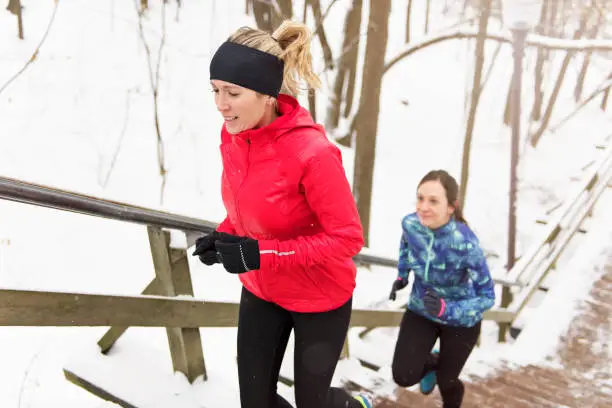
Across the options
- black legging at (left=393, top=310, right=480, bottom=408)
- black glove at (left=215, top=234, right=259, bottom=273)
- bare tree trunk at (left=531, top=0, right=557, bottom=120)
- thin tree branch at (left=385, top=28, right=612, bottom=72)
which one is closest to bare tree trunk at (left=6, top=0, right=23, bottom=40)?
thin tree branch at (left=385, top=28, right=612, bottom=72)

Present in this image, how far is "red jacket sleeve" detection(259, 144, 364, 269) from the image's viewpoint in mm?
1963

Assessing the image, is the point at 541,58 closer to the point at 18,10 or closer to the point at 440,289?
the point at 18,10

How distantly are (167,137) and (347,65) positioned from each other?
14.2 ft

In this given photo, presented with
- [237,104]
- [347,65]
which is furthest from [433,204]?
[347,65]

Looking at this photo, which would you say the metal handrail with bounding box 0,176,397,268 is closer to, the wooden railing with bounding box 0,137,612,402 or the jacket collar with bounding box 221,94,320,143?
the wooden railing with bounding box 0,137,612,402

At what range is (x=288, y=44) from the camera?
207 cm

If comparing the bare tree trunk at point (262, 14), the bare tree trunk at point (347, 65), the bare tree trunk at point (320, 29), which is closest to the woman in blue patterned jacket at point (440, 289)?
the bare tree trunk at point (262, 14)

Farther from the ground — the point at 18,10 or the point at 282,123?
the point at 18,10

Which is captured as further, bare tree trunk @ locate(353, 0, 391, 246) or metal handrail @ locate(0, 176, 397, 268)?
bare tree trunk @ locate(353, 0, 391, 246)

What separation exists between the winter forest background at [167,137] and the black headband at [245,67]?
2.39ft

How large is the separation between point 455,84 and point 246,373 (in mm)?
21416

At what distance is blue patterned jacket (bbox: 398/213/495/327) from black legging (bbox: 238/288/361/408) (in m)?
1.11

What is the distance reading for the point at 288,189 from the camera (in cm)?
202

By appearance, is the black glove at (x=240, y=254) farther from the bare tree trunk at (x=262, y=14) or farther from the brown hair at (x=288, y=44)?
the bare tree trunk at (x=262, y=14)
